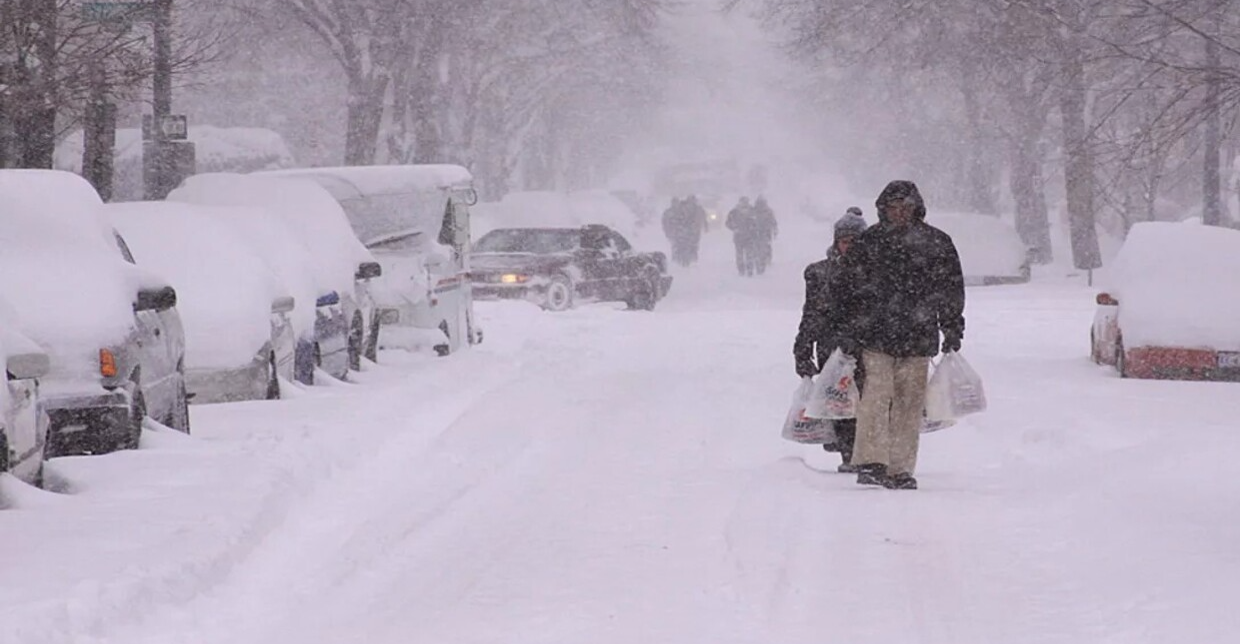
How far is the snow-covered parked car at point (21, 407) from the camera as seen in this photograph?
9.01 meters

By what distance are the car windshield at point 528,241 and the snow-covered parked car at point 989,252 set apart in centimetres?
999

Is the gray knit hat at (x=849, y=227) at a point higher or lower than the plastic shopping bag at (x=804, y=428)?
higher

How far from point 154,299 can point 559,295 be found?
19.3 meters

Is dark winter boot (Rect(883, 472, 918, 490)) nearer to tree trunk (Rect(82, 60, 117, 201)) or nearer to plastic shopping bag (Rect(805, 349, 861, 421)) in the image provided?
plastic shopping bag (Rect(805, 349, 861, 421))

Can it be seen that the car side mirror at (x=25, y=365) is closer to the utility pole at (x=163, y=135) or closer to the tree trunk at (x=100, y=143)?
the tree trunk at (x=100, y=143)

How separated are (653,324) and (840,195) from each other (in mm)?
92825

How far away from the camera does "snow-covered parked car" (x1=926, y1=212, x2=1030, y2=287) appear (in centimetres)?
3959

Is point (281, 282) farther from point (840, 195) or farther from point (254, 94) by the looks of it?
point (840, 195)

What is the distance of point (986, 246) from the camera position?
39875 mm

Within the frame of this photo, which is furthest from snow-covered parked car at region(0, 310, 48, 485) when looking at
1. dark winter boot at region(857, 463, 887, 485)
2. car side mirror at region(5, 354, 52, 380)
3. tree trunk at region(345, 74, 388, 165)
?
tree trunk at region(345, 74, 388, 165)

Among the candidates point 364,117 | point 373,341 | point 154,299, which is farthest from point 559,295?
point 154,299

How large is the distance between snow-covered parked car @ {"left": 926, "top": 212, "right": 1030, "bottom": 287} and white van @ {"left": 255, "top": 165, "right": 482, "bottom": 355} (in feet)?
62.6

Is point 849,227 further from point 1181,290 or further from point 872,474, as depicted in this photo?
point 1181,290

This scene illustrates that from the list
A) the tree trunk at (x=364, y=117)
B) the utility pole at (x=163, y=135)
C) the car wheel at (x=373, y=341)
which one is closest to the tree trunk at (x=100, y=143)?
the utility pole at (x=163, y=135)
